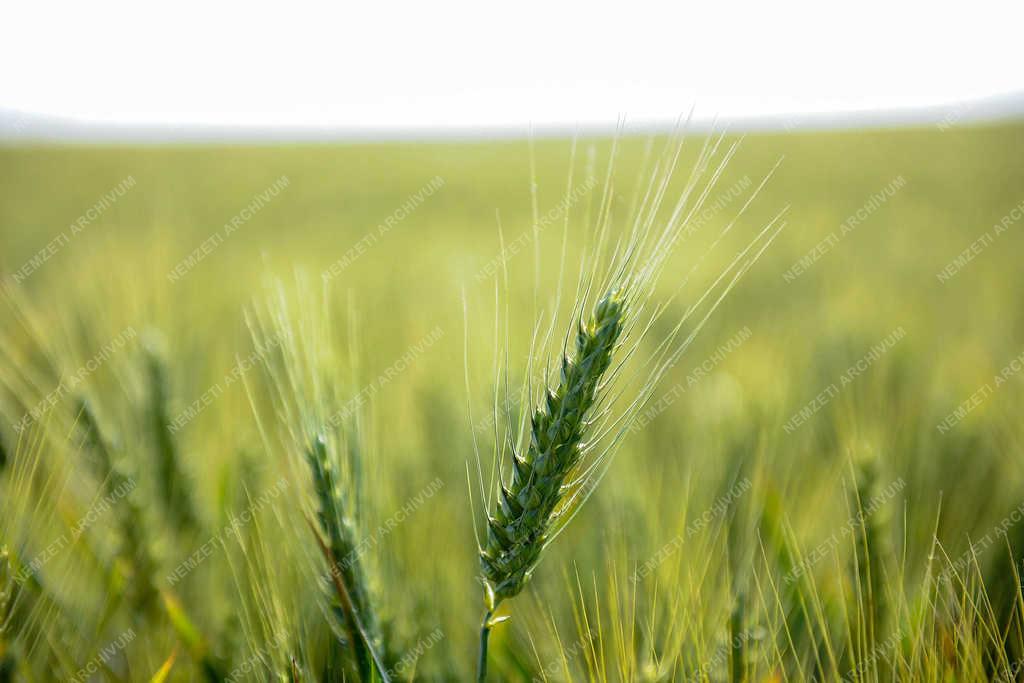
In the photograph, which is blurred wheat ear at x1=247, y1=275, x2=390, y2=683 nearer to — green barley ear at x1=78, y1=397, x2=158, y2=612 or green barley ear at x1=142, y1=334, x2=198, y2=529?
green barley ear at x1=78, y1=397, x2=158, y2=612

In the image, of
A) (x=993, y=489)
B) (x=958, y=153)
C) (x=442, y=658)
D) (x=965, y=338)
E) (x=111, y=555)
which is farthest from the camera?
(x=958, y=153)

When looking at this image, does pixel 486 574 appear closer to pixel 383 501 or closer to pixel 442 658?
pixel 442 658

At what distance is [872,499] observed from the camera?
111cm

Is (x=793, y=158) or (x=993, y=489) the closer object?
(x=993, y=489)

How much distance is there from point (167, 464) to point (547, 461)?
1048 millimetres

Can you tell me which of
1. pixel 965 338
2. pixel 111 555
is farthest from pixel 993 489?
pixel 111 555

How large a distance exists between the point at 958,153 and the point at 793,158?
317 centimetres

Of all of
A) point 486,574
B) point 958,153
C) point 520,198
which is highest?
point 486,574

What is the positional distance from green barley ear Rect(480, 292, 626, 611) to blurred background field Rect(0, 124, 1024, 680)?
0.11 m

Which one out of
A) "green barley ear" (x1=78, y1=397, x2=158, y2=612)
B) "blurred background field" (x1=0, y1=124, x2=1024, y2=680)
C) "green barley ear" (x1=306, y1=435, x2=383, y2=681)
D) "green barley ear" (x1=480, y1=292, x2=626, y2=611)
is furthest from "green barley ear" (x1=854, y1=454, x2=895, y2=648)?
"green barley ear" (x1=78, y1=397, x2=158, y2=612)

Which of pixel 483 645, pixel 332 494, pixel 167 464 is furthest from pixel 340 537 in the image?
pixel 167 464

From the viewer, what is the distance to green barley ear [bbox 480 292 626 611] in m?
0.70

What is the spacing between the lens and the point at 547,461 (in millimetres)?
716

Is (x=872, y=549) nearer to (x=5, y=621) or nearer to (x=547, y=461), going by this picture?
(x=547, y=461)
